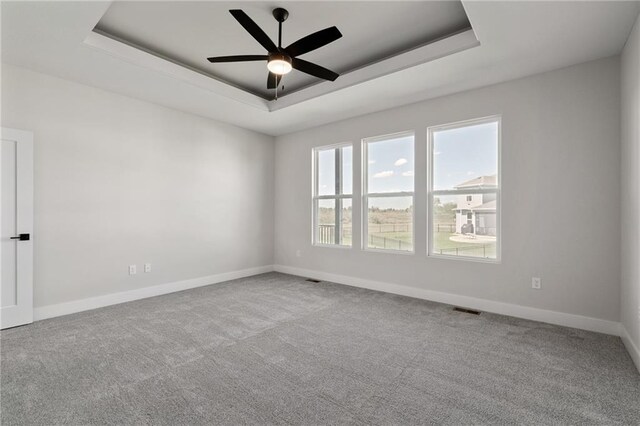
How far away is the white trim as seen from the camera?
2389mm

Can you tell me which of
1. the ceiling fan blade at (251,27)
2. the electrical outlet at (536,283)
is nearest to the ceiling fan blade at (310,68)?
the ceiling fan blade at (251,27)

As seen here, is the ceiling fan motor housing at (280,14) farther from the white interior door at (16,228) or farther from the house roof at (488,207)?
the house roof at (488,207)

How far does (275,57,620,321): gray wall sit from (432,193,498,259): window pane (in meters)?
0.16

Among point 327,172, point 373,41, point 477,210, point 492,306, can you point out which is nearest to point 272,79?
point 373,41

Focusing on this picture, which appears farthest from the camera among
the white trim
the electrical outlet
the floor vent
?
the floor vent

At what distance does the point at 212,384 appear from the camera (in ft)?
7.11

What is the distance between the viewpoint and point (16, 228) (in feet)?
10.7

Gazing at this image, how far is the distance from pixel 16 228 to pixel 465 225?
5.22 metres

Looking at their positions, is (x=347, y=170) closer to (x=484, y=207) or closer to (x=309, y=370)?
(x=484, y=207)

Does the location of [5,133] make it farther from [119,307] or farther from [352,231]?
[352,231]

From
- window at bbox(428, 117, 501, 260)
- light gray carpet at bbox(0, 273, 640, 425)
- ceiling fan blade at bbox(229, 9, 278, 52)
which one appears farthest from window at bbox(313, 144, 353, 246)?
ceiling fan blade at bbox(229, 9, 278, 52)

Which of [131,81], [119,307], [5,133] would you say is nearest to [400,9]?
[131,81]

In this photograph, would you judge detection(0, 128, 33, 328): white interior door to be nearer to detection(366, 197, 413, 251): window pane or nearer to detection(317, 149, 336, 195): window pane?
detection(317, 149, 336, 195): window pane

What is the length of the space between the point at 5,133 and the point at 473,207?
5372 millimetres
